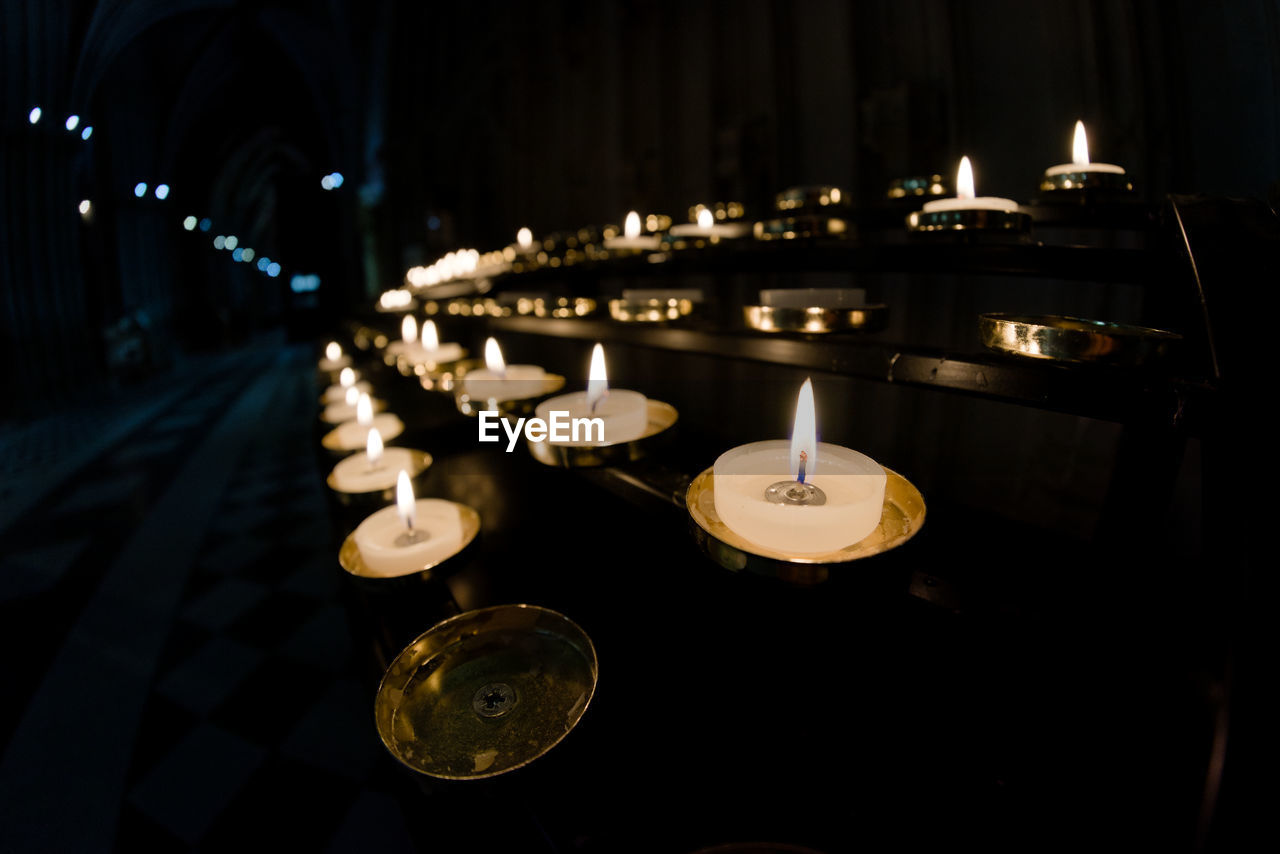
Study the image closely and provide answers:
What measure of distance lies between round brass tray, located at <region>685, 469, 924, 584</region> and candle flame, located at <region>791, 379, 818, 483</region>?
12 cm

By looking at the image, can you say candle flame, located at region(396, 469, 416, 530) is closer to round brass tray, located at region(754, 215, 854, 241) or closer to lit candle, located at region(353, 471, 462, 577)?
lit candle, located at region(353, 471, 462, 577)

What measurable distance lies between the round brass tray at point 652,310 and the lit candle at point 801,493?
2.38ft

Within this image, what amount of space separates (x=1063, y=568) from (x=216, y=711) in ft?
9.70

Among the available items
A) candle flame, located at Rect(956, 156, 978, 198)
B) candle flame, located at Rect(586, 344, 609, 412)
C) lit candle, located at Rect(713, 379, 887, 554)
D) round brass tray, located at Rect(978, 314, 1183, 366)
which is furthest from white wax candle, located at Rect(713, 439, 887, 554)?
candle flame, located at Rect(956, 156, 978, 198)

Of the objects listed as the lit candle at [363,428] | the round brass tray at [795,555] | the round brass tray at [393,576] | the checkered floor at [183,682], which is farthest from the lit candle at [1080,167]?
the lit candle at [363,428]

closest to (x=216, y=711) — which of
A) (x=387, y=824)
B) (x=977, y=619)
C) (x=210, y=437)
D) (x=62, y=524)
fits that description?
(x=387, y=824)

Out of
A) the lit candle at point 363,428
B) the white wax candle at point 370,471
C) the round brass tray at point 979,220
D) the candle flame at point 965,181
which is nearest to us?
→ the round brass tray at point 979,220

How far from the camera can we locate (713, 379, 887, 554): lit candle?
2.17 feet

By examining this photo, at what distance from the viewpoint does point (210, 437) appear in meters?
6.52

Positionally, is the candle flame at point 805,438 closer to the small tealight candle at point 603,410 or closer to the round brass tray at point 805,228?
the small tealight candle at point 603,410

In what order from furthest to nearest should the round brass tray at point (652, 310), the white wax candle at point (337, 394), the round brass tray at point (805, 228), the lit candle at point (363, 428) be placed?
the white wax candle at point (337, 394), the lit candle at point (363, 428), the round brass tray at point (652, 310), the round brass tray at point (805, 228)

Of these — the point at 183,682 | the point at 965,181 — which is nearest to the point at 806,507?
the point at 965,181

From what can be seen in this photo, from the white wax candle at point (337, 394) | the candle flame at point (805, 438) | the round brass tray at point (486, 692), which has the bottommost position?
the round brass tray at point (486, 692)

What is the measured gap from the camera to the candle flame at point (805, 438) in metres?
0.77
